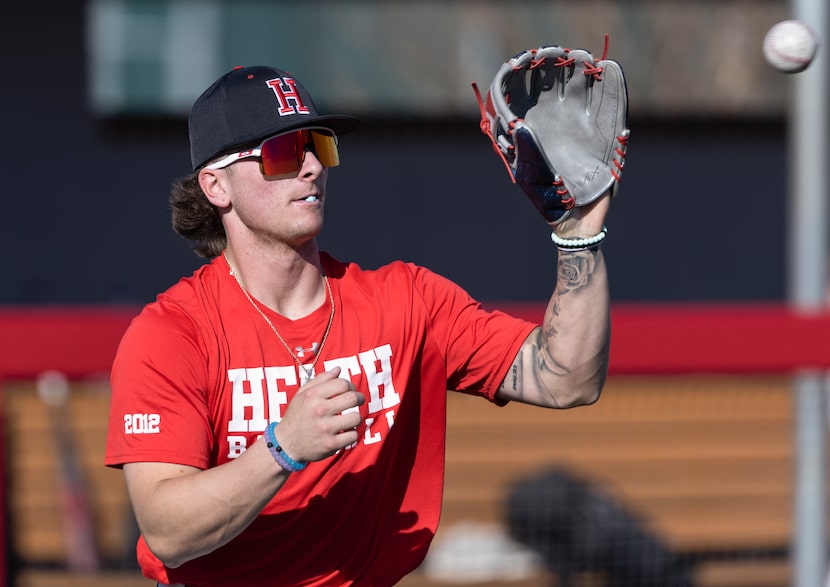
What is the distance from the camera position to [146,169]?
822 cm

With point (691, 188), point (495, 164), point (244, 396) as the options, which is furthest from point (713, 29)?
point (244, 396)

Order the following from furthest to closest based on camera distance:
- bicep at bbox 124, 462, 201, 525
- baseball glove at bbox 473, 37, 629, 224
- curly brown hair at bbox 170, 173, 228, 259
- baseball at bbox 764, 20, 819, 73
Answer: baseball at bbox 764, 20, 819, 73 → curly brown hair at bbox 170, 173, 228, 259 → baseball glove at bbox 473, 37, 629, 224 → bicep at bbox 124, 462, 201, 525

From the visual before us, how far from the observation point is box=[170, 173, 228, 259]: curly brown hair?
3.34m

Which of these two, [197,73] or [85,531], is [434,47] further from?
[85,531]

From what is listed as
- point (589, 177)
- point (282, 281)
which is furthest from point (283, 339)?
point (589, 177)

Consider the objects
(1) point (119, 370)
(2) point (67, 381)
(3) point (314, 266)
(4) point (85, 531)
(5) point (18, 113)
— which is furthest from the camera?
(5) point (18, 113)

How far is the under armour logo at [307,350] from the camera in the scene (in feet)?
9.79

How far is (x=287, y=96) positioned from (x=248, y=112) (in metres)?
0.11

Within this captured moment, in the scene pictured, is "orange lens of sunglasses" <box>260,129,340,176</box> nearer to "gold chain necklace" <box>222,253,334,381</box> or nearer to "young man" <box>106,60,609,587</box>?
"young man" <box>106,60,609,587</box>

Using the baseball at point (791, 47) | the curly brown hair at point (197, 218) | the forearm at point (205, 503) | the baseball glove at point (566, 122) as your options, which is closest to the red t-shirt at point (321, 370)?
the forearm at point (205, 503)

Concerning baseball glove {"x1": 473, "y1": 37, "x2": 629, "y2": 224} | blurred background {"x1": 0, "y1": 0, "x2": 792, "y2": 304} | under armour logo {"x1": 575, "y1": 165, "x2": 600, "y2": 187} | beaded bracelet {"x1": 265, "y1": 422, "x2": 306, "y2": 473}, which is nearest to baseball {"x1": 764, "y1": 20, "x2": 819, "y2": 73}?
baseball glove {"x1": 473, "y1": 37, "x2": 629, "y2": 224}

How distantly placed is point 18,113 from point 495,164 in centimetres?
338

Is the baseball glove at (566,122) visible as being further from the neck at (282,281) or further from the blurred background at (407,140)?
the blurred background at (407,140)

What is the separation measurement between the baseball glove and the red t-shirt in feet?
1.56
